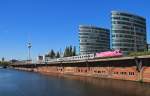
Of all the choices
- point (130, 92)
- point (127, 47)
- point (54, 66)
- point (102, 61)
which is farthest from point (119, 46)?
point (130, 92)

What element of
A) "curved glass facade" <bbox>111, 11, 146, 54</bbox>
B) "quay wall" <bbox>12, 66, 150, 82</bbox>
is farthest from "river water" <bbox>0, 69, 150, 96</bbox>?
"curved glass facade" <bbox>111, 11, 146, 54</bbox>

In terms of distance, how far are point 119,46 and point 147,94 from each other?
11518cm

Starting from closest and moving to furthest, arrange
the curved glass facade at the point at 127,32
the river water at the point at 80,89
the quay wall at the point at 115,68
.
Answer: the river water at the point at 80,89 < the quay wall at the point at 115,68 < the curved glass facade at the point at 127,32

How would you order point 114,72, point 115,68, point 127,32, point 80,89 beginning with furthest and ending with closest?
point 127,32 < point 114,72 < point 115,68 < point 80,89

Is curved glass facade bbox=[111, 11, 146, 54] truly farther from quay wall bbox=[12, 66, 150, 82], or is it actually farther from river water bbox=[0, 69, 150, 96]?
river water bbox=[0, 69, 150, 96]

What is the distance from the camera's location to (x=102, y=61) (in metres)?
95.8

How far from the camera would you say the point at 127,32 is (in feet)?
565

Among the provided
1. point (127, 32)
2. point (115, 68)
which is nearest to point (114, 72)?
point (115, 68)

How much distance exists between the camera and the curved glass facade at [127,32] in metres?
167

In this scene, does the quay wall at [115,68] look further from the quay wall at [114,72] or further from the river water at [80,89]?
the river water at [80,89]

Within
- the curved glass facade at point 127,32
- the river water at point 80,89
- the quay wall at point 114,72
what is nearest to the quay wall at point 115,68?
the quay wall at point 114,72

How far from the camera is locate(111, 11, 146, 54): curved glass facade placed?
167 m

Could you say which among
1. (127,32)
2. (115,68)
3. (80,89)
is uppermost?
(127,32)

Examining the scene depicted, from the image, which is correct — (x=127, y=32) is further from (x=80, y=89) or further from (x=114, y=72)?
(x=80, y=89)
